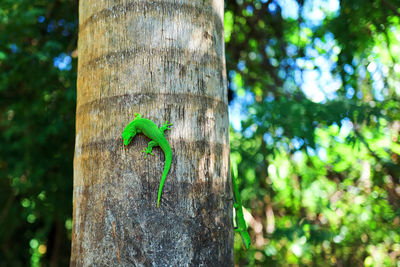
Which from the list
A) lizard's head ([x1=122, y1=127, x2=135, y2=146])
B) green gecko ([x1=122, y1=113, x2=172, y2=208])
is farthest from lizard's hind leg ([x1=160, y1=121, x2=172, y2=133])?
lizard's head ([x1=122, y1=127, x2=135, y2=146])

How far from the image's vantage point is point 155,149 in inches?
69.9

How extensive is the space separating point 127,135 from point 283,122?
2560 mm

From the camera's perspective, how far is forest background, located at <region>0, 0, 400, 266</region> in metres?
4.33

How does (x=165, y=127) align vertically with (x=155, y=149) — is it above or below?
above

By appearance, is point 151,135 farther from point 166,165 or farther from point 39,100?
point 39,100

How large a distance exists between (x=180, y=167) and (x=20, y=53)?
13.5ft

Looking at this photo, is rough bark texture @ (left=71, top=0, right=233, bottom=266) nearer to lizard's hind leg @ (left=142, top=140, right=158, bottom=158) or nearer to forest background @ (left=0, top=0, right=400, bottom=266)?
lizard's hind leg @ (left=142, top=140, right=158, bottom=158)

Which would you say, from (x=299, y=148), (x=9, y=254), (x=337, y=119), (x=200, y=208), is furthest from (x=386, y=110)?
(x=9, y=254)

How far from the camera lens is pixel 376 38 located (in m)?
4.73

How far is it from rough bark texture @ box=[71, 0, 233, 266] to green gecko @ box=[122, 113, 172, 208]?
26mm

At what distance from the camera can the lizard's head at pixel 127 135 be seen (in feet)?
5.76

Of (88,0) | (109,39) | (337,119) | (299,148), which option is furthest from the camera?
(299,148)

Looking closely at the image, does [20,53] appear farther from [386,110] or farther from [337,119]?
[386,110]

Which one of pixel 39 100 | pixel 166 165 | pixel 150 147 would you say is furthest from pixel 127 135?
pixel 39 100
